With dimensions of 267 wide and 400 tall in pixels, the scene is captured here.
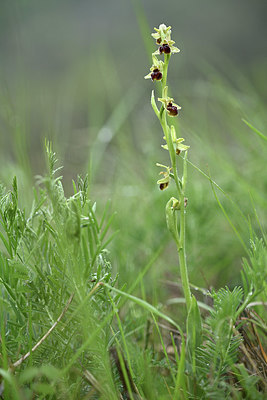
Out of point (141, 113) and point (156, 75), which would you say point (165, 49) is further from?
point (141, 113)

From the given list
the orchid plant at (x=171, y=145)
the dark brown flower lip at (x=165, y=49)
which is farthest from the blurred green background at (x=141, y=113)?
the dark brown flower lip at (x=165, y=49)

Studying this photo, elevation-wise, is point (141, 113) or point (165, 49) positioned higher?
point (165, 49)

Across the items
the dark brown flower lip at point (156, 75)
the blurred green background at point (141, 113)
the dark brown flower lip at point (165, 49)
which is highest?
the dark brown flower lip at point (165, 49)

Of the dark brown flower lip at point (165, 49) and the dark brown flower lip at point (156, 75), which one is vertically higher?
the dark brown flower lip at point (165, 49)

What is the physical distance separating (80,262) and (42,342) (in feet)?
0.57

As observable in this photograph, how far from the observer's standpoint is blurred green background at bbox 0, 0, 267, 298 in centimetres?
149

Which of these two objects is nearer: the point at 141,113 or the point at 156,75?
the point at 156,75

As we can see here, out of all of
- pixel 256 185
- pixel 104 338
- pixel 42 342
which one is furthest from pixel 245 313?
pixel 256 185

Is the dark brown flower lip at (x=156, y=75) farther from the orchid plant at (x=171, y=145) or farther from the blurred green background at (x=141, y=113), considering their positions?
the blurred green background at (x=141, y=113)

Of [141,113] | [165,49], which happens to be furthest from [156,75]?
[141,113]

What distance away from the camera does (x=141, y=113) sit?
3.60m

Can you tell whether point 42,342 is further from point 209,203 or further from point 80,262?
point 209,203

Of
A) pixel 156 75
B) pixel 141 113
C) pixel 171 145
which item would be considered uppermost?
pixel 156 75

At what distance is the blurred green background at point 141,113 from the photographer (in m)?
1.49
